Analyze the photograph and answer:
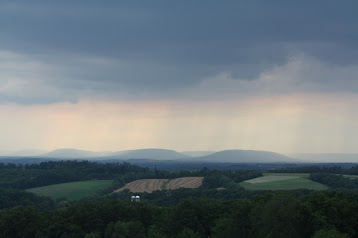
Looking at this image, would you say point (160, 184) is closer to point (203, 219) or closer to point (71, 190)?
point (71, 190)

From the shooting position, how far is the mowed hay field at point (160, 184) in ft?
474

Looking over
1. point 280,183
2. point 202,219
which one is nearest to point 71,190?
point 280,183

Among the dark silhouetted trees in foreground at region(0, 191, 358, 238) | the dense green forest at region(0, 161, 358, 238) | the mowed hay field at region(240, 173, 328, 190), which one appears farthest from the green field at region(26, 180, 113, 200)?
the dense green forest at region(0, 161, 358, 238)

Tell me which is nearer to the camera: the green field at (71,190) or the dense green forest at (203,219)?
the dense green forest at (203,219)

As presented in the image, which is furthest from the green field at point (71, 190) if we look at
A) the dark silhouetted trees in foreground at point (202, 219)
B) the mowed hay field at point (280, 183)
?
the dark silhouetted trees in foreground at point (202, 219)

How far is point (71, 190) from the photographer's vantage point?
146875 millimetres

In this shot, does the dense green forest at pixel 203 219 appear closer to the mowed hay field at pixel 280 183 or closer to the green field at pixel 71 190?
the mowed hay field at pixel 280 183

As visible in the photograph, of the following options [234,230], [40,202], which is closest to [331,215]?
[234,230]

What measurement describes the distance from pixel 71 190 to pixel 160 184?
74.5 feet

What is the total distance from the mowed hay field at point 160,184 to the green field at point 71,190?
22.8 ft

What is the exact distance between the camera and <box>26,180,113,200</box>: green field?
138000mm

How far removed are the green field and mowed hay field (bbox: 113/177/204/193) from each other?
6946mm

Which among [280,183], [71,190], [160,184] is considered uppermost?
[280,183]

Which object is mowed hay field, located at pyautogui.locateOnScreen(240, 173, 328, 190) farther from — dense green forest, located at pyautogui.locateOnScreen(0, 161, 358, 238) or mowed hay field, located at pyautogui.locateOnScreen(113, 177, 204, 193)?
dense green forest, located at pyautogui.locateOnScreen(0, 161, 358, 238)
